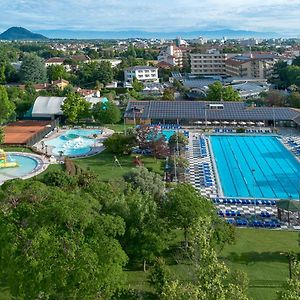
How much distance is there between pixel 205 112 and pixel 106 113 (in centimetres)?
858

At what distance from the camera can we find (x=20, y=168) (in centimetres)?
2712

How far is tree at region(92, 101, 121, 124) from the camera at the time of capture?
3841cm

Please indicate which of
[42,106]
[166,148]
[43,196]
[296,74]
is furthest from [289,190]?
[296,74]

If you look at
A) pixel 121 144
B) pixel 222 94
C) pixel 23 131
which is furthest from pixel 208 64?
pixel 121 144

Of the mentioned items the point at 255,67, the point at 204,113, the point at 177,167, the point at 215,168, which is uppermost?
the point at 255,67

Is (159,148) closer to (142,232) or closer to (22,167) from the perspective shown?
(22,167)

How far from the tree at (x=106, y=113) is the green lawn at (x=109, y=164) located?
865cm

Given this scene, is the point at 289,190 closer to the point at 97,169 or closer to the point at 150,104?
the point at 97,169

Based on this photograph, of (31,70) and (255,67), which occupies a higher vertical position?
(31,70)

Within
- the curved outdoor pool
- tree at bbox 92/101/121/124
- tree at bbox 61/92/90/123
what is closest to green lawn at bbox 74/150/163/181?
the curved outdoor pool

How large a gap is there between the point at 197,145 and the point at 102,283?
22.7 metres

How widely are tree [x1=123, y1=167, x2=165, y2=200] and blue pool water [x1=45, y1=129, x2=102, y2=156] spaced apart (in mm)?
10398

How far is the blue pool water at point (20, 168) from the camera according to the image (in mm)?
25453

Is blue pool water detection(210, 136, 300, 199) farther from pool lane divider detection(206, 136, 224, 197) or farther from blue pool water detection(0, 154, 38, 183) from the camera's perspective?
blue pool water detection(0, 154, 38, 183)
